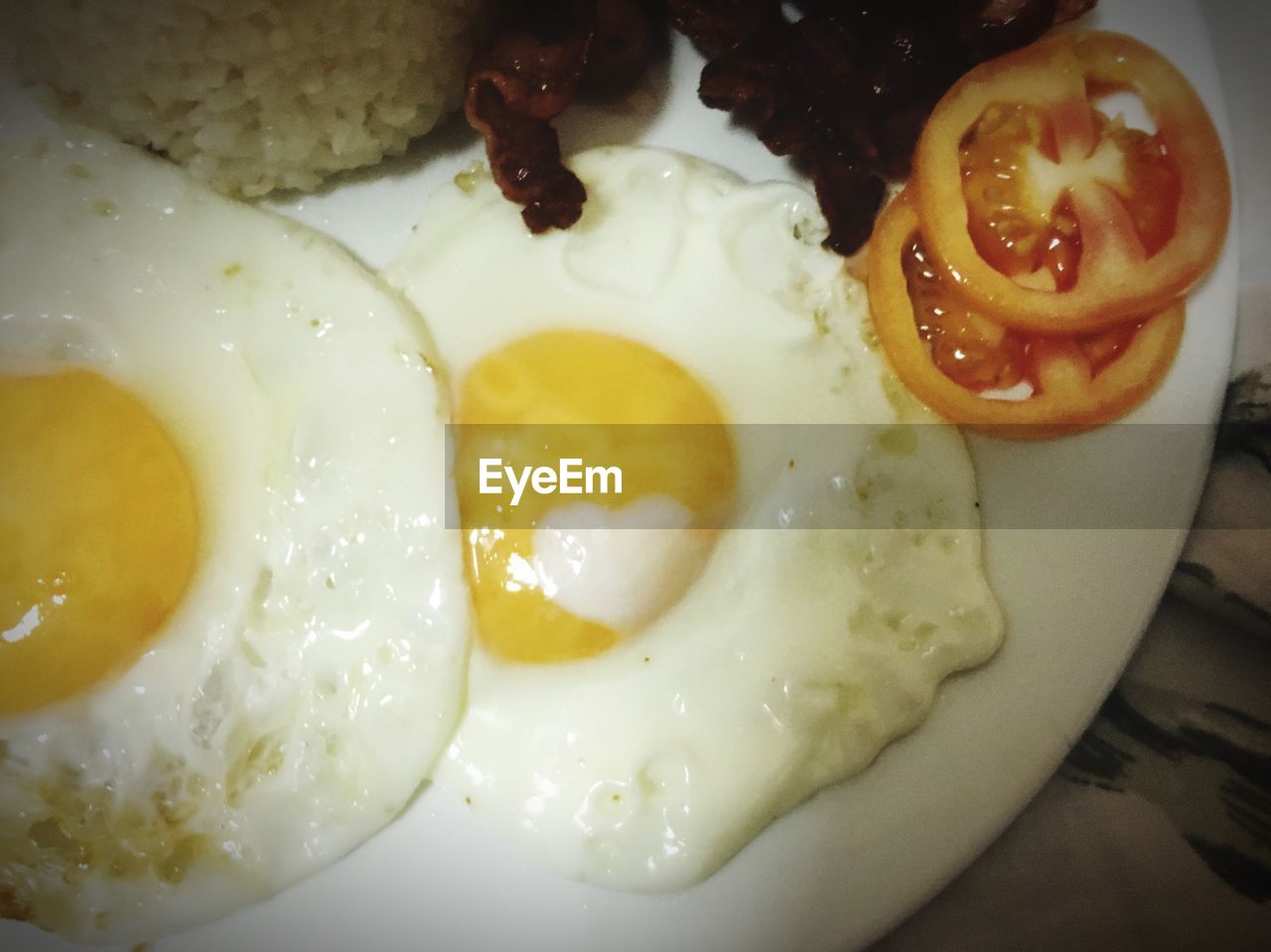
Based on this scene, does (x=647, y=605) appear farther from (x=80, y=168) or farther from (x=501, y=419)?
(x=80, y=168)

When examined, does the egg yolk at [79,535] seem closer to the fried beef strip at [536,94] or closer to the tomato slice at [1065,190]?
the fried beef strip at [536,94]

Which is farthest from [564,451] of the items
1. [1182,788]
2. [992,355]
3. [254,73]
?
[1182,788]

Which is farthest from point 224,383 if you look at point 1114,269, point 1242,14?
point 1242,14

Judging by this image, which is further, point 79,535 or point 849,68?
point 849,68
